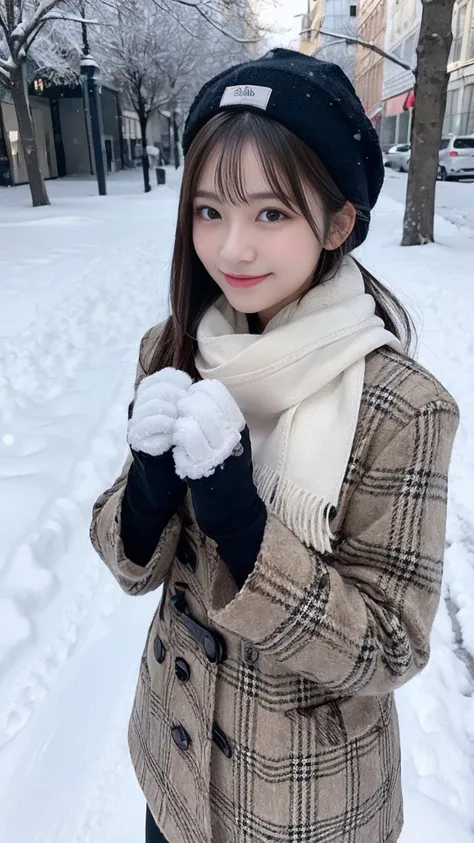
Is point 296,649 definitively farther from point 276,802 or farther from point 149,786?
point 149,786

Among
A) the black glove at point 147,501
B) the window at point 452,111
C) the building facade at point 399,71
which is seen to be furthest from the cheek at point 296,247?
the building facade at point 399,71

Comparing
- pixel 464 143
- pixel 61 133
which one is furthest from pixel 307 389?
pixel 61 133

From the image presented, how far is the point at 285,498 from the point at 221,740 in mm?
471

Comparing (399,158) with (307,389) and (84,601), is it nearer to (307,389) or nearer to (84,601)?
(84,601)

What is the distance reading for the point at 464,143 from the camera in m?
23.4

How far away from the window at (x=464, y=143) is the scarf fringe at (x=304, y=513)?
84.0ft

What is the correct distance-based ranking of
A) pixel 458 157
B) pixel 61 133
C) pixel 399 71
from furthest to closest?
pixel 399 71, pixel 61 133, pixel 458 157

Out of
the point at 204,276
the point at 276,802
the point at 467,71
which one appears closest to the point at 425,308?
the point at 204,276

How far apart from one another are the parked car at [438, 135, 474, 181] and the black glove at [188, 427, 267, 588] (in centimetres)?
2506

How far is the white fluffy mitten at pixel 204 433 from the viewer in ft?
2.95

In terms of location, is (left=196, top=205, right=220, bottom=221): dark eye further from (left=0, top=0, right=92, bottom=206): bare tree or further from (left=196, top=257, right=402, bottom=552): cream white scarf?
(left=0, top=0, right=92, bottom=206): bare tree

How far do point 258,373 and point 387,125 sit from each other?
52125 mm

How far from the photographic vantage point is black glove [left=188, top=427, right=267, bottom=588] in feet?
2.99

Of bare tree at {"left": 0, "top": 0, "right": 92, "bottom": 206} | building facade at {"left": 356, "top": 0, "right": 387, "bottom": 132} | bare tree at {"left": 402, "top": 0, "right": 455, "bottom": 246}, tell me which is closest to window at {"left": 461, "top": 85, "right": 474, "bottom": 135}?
building facade at {"left": 356, "top": 0, "right": 387, "bottom": 132}
